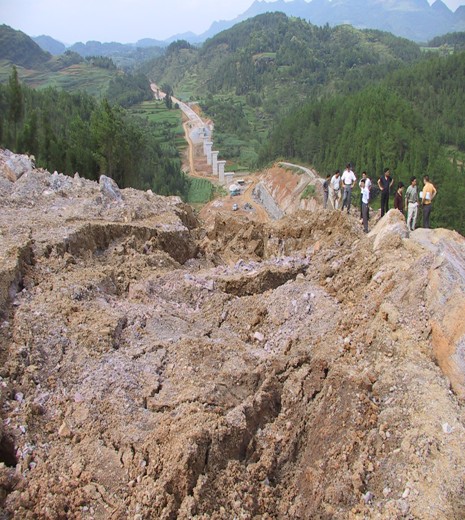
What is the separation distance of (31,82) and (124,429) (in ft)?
485

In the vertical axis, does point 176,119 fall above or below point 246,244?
above

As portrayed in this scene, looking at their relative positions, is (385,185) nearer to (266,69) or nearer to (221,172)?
(221,172)

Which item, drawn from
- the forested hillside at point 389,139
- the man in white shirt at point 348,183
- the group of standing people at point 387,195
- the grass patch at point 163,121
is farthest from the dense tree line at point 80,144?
the grass patch at point 163,121

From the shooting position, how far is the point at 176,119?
106 meters

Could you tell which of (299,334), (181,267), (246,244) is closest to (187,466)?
(299,334)

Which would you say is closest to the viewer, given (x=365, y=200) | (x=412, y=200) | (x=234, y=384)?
(x=234, y=384)

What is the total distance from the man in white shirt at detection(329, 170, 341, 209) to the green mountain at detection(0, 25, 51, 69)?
15719 centimetres

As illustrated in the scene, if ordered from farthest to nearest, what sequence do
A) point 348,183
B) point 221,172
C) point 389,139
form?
point 221,172 → point 389,139 → point 348,183

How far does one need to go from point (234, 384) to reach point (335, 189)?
10401 millimetres

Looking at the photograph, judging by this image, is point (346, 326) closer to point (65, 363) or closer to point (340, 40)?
point (65, 363)

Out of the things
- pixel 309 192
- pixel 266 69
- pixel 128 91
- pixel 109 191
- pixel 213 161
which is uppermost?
pixel 266 69

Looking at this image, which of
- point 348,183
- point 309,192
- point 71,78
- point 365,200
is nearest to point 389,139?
point 309,192

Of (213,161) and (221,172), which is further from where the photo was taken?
(213,161)

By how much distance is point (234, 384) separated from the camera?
7.96m
